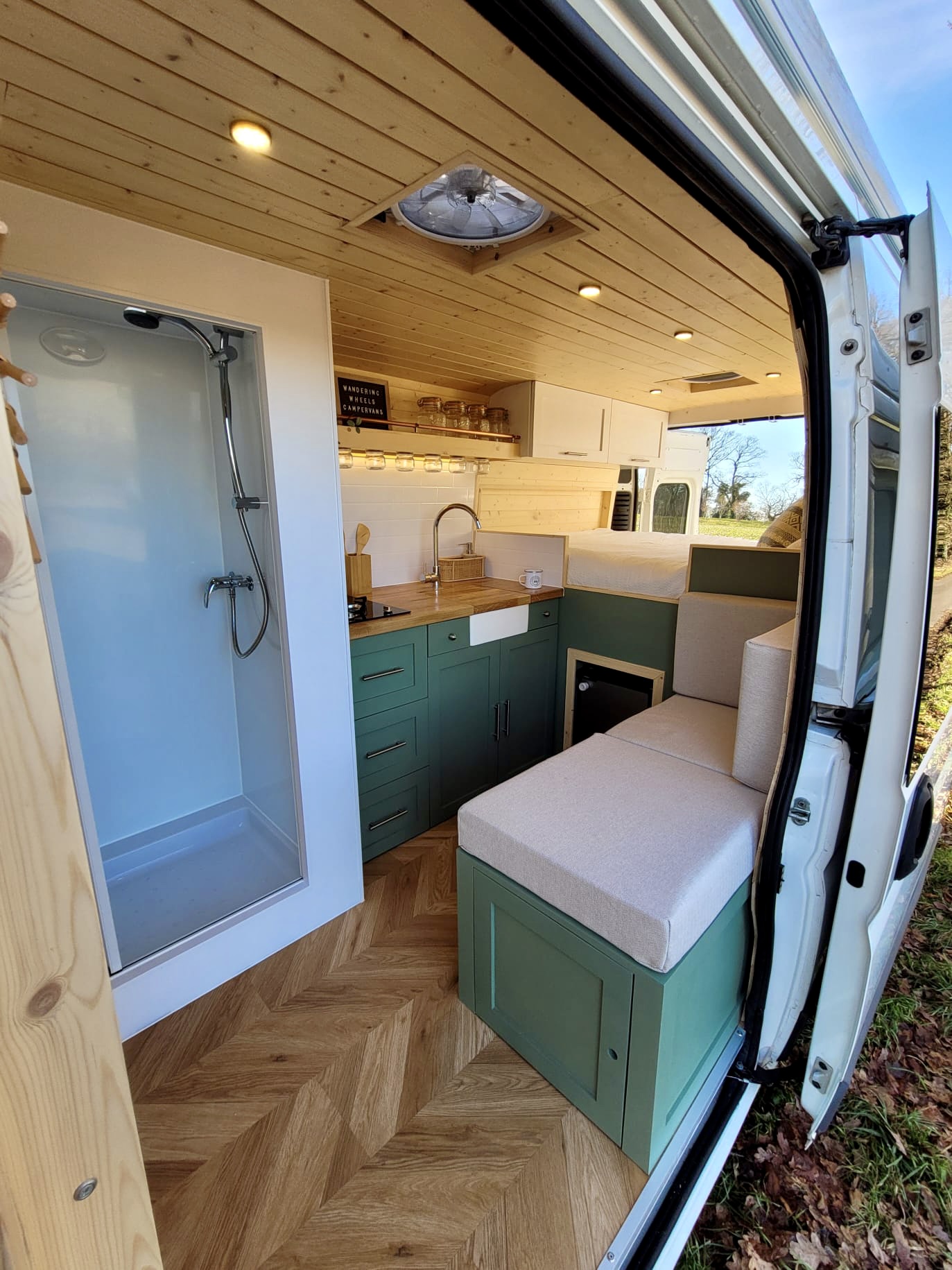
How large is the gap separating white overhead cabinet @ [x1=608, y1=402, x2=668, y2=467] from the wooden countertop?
1343 mm

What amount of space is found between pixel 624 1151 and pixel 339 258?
2.41 metres

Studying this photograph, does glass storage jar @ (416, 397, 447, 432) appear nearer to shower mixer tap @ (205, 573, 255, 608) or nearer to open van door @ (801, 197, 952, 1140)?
shower mixer tap @ (205, 573, 255, 608)

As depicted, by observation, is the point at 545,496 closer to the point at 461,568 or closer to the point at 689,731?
the point at 461,568

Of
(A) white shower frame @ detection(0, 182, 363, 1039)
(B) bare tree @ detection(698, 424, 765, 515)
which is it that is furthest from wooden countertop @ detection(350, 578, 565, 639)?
(B) bare tree @ detection(698, 424, 765, 515)

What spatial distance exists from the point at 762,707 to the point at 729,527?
9.95 feet

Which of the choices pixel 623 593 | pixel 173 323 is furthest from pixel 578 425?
pixel 173 323

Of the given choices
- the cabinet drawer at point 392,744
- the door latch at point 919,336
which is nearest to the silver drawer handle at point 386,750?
the cabinet drawer at point 392,744

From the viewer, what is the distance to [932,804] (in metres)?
1.32

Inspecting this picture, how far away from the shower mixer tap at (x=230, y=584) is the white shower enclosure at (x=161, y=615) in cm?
3

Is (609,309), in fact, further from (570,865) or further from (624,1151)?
(624,1151)

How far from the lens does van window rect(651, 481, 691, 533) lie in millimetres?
4602

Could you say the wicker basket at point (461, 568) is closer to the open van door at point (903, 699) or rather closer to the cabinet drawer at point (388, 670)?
the cabinet drawer at point (388, 670)

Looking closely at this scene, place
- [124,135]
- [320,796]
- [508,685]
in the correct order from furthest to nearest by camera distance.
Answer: [508,685] < [320,796] < [124,135]

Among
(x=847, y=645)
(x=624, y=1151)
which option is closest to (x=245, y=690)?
(x=624, y=1151)
